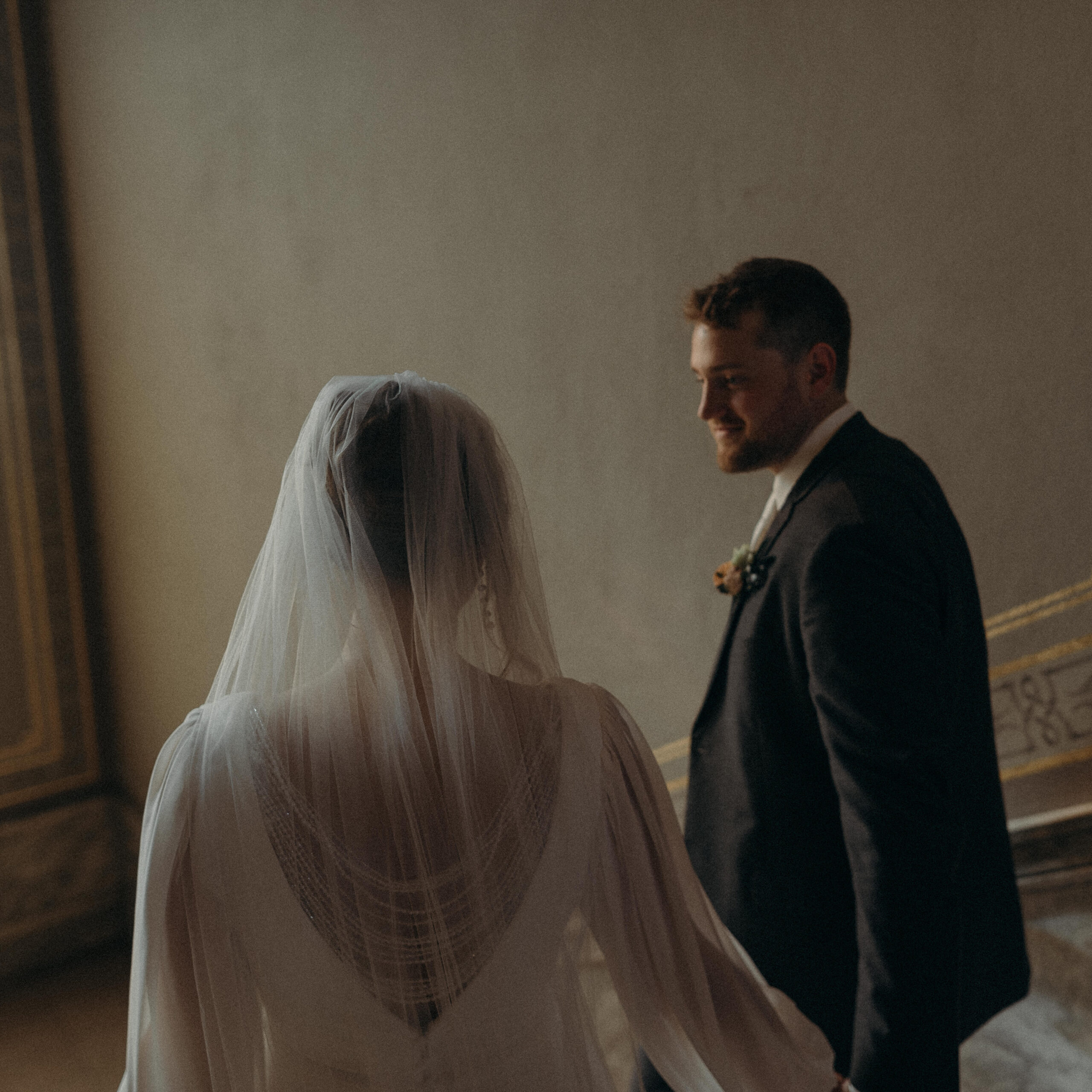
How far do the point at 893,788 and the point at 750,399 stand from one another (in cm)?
63

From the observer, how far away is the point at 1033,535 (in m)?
1.83

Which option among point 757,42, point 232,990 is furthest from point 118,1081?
point 757,42

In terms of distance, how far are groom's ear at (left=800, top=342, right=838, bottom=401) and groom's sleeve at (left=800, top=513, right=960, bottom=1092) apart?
295mm

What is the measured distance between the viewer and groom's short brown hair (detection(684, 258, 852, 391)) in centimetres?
164

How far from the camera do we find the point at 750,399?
65.8 inches

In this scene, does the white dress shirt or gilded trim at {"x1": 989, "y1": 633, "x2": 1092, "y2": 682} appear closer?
the white dress shirt

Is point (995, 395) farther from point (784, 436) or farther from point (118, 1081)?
point (118, 1081)

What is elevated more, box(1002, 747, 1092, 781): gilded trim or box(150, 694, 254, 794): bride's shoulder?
box(150, 694, 254, 794): bride's shoulder

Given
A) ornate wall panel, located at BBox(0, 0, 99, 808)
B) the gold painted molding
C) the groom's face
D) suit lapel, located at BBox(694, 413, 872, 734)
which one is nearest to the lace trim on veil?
suit lapel, located at BBox(694, 413, 872, 734)

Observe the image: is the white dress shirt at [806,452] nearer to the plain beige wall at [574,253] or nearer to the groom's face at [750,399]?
the groom's face at [750,399]

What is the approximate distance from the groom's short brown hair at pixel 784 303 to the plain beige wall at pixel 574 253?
0.35 meters

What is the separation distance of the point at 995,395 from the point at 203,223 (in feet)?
8.95

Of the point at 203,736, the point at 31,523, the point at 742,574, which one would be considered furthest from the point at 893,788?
the point at 31,523

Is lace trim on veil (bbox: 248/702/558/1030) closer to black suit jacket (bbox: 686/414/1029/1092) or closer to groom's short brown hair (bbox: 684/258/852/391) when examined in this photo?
black suit jacket (bbox: 686/414/1029/1092)
